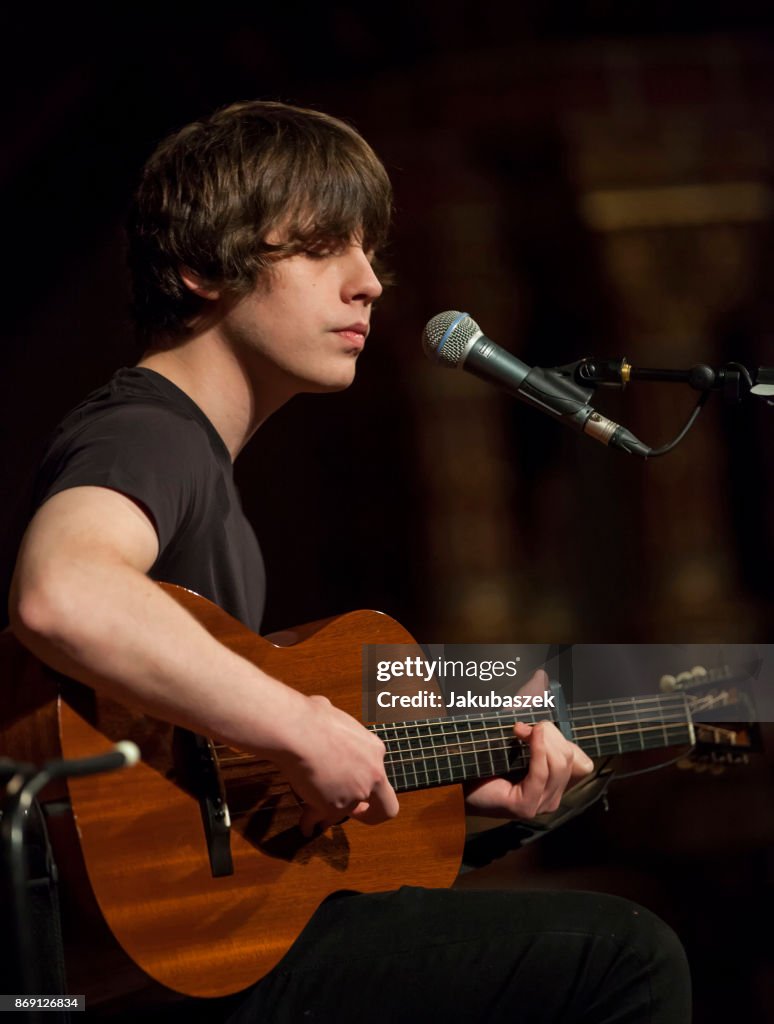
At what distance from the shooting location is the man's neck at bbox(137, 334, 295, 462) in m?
1.73

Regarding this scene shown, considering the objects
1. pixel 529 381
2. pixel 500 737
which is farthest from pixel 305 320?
pixel 500 737

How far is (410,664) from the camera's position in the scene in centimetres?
169

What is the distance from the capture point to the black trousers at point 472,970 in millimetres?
1438

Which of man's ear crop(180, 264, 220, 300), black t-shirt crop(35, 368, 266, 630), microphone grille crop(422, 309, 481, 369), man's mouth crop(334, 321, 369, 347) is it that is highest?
man's ear crop(180, 264, 220, 300)

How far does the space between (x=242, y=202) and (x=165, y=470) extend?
2.12ft

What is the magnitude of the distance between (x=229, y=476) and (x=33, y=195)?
1.28m

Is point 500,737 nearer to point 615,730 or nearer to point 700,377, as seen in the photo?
point 615,730

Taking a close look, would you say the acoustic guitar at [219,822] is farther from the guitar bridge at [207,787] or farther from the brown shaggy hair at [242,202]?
the brown shaggy hair at [242,202]

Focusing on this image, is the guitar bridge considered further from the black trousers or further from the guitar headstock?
the guitar headstock

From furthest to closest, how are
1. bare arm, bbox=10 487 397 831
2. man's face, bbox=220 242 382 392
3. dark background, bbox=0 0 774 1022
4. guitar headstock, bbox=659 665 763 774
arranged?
dark background, bbox=0 0 774 1022 < guitar headstock, bbox=659 665 763 774 < man's face, bbox=220 242 382 392 < bare arm, bbox=10 487 397 831

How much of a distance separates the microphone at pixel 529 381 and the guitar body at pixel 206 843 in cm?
45

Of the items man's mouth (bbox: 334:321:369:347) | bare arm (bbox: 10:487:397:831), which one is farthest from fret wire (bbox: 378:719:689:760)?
man's mouth (bbox: 334:321:369:347)

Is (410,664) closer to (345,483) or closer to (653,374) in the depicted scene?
(653,374)

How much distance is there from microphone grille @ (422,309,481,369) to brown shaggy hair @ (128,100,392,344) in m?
0.34
